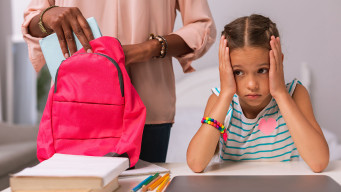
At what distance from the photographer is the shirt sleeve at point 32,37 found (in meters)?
0.83

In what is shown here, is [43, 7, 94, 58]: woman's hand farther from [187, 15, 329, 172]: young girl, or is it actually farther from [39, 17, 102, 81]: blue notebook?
[187, 15, 329, 172]: young girl

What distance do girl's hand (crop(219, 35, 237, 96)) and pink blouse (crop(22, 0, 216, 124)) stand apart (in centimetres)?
5

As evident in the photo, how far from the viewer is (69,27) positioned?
73 centimetres

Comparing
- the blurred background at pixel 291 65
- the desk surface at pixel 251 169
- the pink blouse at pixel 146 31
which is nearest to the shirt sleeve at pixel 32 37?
the pink blouse at pixel 146 31

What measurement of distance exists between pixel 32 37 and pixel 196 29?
0.38 metres

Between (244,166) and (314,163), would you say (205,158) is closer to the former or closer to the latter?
(244,166)

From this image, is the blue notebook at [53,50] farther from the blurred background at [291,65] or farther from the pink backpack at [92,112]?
the blurred background at [291,65]

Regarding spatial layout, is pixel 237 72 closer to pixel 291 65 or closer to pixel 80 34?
pixel 80 34

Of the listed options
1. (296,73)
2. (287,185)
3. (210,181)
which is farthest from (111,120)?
(296,73)

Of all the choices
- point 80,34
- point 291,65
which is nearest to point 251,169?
point 80,34

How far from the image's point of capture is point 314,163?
719 millimetres

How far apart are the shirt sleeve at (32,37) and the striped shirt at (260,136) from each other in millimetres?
444

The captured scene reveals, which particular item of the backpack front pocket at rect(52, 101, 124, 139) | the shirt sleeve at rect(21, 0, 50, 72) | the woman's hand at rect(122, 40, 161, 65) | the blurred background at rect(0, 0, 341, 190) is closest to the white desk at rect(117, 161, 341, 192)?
the backpack front pocket at rect(52, 101, 124, 139)

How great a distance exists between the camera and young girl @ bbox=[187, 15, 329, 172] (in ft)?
2.59
